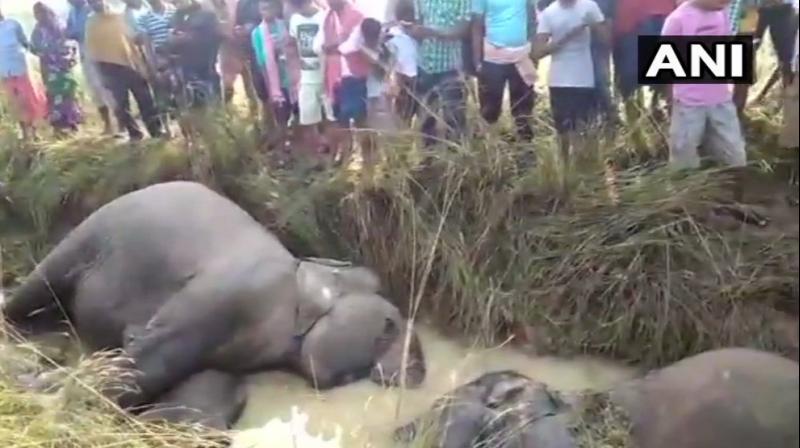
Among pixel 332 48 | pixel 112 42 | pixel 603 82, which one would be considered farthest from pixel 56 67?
pixel 603 82

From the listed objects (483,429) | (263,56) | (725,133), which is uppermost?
(263,56)

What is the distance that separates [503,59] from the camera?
103 inches

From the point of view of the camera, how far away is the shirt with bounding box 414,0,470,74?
8.64ft

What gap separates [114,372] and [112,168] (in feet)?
1.78

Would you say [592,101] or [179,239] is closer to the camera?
[592,101]

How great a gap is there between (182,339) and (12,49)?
3.03 ft

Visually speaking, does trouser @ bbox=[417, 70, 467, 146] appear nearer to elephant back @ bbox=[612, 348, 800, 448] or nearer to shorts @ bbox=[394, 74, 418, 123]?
shorts @ bbox=[394, 74, 418, 123]

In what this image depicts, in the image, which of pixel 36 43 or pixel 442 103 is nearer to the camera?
pixel 442 103

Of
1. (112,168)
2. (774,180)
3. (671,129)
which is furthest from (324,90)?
(774,180)

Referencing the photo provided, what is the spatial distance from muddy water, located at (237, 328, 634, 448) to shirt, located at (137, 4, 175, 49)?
2.92ft

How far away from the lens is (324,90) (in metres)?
2.75

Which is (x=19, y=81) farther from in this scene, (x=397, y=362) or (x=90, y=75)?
(x=397, y=362)

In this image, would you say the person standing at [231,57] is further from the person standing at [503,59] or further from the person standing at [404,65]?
the person standing at [503,59]

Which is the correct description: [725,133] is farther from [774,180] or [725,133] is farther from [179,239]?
[179,239]
